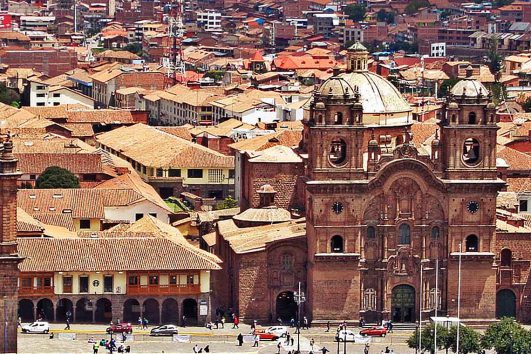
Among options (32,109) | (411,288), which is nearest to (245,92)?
(32,109)

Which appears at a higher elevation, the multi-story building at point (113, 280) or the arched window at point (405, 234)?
the arched window at point (405, 234)

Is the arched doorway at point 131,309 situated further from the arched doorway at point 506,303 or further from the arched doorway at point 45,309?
the arched doorway at point 506,303

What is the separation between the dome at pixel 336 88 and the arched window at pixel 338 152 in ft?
6.93

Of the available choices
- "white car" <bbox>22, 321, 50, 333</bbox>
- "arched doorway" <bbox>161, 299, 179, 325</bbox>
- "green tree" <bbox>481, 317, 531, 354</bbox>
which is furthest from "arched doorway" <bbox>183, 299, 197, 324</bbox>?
"green tree" <bbox>481, 317, 531, 354</bbox>

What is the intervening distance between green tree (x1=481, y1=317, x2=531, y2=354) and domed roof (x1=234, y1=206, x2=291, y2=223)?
1611 cm

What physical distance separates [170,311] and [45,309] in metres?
5.73

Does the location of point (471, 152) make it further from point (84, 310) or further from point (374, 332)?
point (84, 310)

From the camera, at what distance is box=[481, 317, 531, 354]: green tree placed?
96.7 metres

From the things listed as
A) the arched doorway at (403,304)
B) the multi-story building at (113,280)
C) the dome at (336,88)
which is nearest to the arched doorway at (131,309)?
the multi-story building at (113,280)

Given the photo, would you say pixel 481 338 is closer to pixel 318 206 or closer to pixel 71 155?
pixel 318 206

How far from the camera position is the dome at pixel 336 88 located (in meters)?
106

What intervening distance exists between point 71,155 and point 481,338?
47568mm

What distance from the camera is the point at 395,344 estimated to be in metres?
102

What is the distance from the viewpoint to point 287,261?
107 meters
